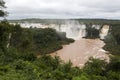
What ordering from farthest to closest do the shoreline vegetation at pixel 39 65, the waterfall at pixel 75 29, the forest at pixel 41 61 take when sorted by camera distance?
the waterfall at pixel 75 29 < the forest at pixel 41 61 < the shoreline vegetation at pixel 39 65

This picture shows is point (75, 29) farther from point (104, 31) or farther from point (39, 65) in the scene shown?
point (39, 65)

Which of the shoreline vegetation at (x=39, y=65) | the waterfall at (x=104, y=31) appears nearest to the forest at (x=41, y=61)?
the shoreline vegetation at (x=39, y=65)

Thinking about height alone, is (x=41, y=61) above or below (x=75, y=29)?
above

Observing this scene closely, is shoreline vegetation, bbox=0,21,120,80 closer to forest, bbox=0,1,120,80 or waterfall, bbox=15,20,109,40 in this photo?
forest, bbox=0,1,120,80

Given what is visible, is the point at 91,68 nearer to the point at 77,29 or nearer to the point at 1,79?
the point at 1,79

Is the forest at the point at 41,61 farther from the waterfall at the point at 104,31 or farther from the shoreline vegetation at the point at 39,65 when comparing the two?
the waterfall at the point at 104,31

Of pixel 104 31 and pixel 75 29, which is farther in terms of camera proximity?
pixel 75 29

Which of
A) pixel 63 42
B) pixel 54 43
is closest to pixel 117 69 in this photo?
pixel 54 43

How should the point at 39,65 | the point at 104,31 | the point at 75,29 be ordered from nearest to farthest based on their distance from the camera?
the point at 39,65 → the point at 104,31 → the point at 75,29

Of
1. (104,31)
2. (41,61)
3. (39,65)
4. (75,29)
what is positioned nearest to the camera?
(39,65)

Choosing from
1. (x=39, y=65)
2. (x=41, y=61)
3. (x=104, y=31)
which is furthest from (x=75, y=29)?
(x=39, y=65)

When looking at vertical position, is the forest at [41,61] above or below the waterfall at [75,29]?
above
